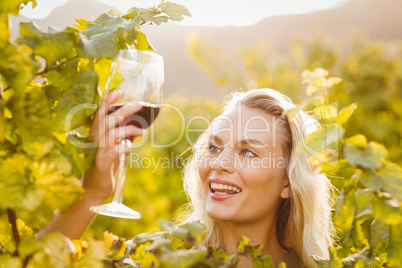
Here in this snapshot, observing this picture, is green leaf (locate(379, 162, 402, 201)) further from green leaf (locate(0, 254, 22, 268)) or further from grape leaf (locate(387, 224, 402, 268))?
green leaf (locate(0, 254, 22, 268))

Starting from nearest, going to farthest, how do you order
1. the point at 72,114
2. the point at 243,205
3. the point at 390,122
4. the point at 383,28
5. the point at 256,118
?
1. the point at 72,114
2. the point at 243,205
3. the point at 256,118
4. the point at 390,122
5. the point at 383,28

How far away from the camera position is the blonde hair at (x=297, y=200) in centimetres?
284

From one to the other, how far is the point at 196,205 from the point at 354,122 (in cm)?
399

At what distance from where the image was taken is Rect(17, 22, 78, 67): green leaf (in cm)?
111

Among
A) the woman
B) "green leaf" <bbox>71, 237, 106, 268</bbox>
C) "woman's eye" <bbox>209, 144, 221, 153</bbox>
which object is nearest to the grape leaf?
"green leaf" <bbox>71, 237, 106, 268</bbox>

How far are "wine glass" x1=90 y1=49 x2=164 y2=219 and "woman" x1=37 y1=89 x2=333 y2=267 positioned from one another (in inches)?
46.0

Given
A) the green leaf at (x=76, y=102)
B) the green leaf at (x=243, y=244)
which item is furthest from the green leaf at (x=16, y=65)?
the green leaf at (x=243, y=244)

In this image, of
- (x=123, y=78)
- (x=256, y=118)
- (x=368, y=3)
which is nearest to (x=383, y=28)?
(x=368, y=3)

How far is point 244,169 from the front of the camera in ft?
8.69

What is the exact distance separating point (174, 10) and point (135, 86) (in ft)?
0.97

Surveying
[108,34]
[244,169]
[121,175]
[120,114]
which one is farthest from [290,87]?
[108,34]

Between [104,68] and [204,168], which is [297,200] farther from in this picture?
[104,68]

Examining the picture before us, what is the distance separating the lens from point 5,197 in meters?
0.99

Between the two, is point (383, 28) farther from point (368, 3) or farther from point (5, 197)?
point (5, 197)
